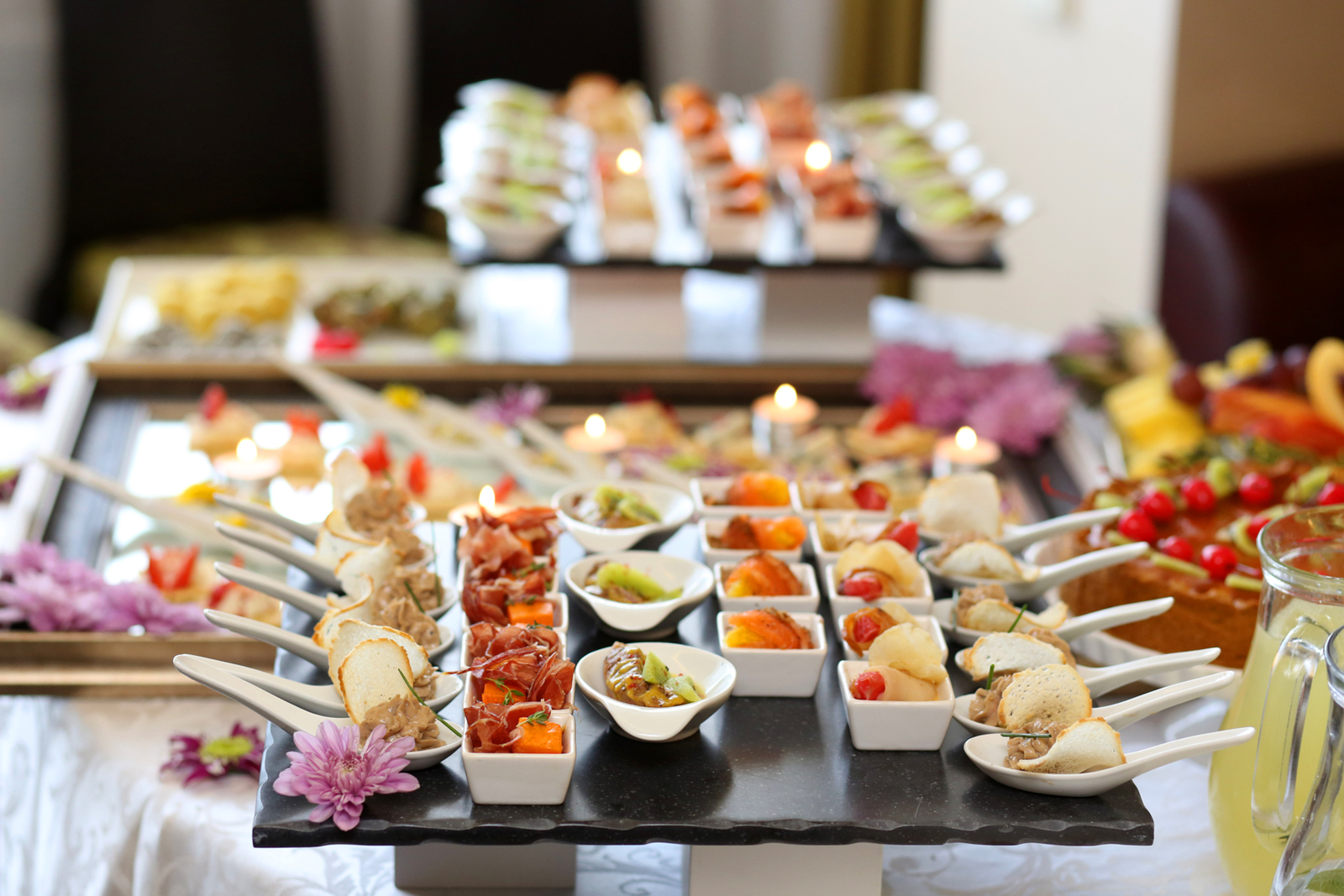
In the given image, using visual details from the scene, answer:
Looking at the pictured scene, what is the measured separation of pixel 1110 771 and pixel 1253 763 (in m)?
0.19

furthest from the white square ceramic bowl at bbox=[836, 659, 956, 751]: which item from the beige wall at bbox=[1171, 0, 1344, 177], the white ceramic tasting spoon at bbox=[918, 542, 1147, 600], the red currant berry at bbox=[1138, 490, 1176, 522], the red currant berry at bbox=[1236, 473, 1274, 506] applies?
the beige wall at bbox=[1171, 0, 1344, 177]

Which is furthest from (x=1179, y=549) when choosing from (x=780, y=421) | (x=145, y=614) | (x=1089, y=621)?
(x=145, y=614)

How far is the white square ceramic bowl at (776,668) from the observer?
3.93 feet

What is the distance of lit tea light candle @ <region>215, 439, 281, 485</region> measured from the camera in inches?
77.6

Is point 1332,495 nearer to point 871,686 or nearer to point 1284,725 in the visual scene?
point 1284,725

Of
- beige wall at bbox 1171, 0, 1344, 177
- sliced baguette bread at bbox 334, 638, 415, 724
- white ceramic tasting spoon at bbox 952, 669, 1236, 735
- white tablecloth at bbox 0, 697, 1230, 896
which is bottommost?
white tablecloth at bbox 0, 697, 1230, 896

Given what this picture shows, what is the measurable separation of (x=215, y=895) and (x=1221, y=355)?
280 centimetres

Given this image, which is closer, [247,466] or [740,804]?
[740,804]

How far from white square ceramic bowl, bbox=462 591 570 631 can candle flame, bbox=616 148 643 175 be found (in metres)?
1.34

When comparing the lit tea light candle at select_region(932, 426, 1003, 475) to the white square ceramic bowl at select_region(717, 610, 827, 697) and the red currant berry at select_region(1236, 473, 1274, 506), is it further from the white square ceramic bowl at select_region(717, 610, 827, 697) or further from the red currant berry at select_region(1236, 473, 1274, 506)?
the white square ceramic bowl at select_region(717, 610, 827, 697)

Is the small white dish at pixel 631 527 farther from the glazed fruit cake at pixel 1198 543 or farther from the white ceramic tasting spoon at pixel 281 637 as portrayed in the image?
the glazed fruit cake at pixel 1198 543

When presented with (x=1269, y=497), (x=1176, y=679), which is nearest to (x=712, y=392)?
(x=1269, y=497)

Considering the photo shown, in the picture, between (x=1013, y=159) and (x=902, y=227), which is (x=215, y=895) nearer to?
(x=902, y=227)

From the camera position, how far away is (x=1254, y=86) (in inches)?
145
